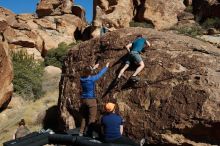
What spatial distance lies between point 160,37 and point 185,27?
26023 mm

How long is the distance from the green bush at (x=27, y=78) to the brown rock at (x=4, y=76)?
3218mm

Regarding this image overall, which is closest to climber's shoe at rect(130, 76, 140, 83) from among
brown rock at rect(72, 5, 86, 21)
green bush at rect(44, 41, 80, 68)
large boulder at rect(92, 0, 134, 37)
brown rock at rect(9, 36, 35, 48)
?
brown rock at rect(9, 36, 35, 48)

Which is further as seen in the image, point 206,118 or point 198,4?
point 198,4

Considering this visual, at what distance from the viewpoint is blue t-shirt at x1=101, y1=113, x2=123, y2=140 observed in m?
8.94

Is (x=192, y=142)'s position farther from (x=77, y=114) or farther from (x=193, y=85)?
(x=77, y=114)

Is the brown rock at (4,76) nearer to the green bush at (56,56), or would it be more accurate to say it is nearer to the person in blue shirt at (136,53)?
the person in blue shirt at (136,53)

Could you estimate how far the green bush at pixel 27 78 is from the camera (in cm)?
2616

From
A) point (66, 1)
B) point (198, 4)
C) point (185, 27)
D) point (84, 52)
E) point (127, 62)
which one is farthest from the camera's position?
point (66, 1)

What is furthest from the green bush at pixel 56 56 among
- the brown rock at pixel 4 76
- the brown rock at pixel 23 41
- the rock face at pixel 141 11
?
the brown rock at pixel 4 76

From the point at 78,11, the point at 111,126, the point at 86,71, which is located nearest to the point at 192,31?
the point at 78,11

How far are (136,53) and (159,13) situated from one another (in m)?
30.1

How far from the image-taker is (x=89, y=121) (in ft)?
36.1

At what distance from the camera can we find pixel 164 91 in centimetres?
1147

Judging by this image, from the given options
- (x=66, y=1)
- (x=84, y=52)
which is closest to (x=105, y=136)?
(x=84, y=52)
